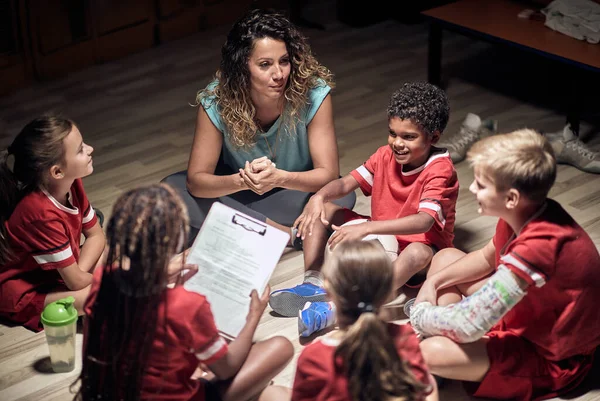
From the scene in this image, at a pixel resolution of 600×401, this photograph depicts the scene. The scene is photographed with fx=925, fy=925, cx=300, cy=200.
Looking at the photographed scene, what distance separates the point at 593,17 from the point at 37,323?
115 inches

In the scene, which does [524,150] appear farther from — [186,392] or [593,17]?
[593,17]

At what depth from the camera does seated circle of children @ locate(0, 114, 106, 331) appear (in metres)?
2.92

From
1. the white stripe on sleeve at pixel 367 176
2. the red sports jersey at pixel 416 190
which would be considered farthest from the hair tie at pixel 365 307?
the white stripe on sleeve at pixel 367 176

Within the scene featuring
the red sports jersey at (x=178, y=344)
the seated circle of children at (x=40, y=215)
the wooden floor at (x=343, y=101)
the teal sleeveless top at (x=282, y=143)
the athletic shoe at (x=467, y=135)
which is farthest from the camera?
the athletic shoe at (x=467, y=135)

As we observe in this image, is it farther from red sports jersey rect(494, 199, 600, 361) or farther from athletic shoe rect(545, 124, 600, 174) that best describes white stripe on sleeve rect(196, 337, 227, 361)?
athletic shoe rect(545, 124, 600, 174)

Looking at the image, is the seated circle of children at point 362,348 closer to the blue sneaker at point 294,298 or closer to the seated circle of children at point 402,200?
the seated circle of children at point 402,200

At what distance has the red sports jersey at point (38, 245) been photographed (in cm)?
294

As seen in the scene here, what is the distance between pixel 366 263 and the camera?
213 cm

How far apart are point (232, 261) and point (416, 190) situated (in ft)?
2.58

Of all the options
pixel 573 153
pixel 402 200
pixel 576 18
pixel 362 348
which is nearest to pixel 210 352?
pixel 362 348

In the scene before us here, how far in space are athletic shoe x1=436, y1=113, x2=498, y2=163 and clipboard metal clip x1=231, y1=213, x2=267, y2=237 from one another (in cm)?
171

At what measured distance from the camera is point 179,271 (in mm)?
2391

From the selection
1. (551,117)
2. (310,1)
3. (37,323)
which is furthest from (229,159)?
(310,1)

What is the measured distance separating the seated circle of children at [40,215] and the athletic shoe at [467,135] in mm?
1808
